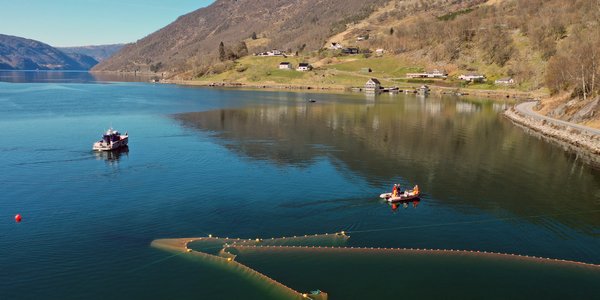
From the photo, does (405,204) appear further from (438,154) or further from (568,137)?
(568,137)

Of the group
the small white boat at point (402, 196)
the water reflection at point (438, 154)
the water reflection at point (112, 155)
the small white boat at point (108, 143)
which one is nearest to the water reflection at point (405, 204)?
the small white boat at point (402, 196)

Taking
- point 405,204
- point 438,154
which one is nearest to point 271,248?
point 405,204

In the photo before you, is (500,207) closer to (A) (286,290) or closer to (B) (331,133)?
(A) (286,290)

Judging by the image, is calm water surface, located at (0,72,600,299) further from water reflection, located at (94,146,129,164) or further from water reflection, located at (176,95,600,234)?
water reflection, located at (94,146,129,164)

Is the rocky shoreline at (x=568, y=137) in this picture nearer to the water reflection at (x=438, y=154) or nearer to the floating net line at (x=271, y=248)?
the water reflection at (x=438, y=154)

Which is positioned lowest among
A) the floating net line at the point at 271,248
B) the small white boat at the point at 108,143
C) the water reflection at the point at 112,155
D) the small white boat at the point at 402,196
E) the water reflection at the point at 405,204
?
the floating net line at the point at 271,248

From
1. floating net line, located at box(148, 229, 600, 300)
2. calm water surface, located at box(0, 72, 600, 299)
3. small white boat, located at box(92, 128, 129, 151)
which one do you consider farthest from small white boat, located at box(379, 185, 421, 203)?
small white boat, located at box(92, 128, 129, 151)
